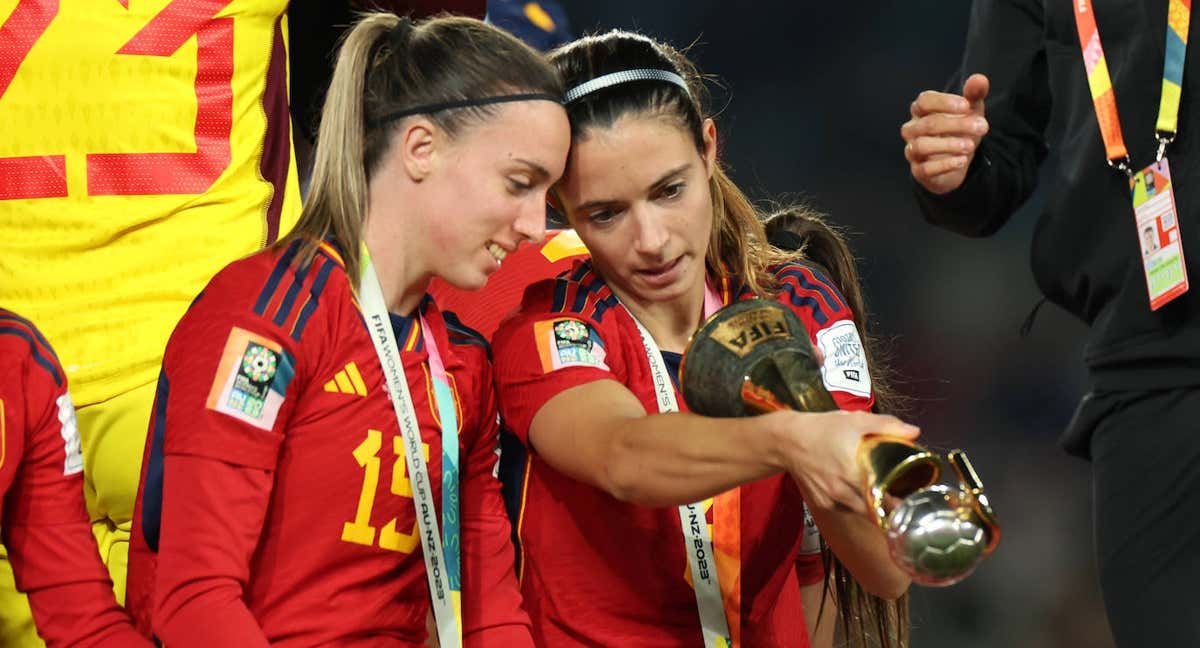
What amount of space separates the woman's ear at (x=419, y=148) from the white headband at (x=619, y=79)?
0.71ft

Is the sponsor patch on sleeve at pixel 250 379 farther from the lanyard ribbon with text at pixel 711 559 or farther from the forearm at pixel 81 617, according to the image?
the lanyard ribbon with text at pixel 711 559

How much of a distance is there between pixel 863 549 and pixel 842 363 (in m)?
0.27

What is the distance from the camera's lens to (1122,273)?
1.94 meters

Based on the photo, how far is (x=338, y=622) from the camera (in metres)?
1.78

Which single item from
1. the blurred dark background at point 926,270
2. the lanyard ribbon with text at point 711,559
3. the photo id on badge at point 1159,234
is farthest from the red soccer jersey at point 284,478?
the blurred dark background at point 926,270

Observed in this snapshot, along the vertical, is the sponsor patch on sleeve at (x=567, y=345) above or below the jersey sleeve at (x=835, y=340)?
above

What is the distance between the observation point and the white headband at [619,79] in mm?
2043

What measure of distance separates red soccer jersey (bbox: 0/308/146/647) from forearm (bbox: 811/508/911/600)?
2.74 ft

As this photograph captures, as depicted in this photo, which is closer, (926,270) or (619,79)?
(619,79)

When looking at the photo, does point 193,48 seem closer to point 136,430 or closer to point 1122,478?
point 136,430

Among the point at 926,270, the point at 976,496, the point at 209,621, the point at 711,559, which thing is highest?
the point at 976,496

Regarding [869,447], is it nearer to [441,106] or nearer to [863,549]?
[863,549]

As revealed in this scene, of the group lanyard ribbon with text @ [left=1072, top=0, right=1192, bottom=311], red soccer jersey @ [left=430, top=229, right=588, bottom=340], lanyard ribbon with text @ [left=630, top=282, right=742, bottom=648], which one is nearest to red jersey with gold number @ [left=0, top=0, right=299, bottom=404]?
red soccer jersey @ [left=430, top=229, right=588, bottom=340]

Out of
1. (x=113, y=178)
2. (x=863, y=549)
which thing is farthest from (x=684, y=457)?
(x=113, y=178)
